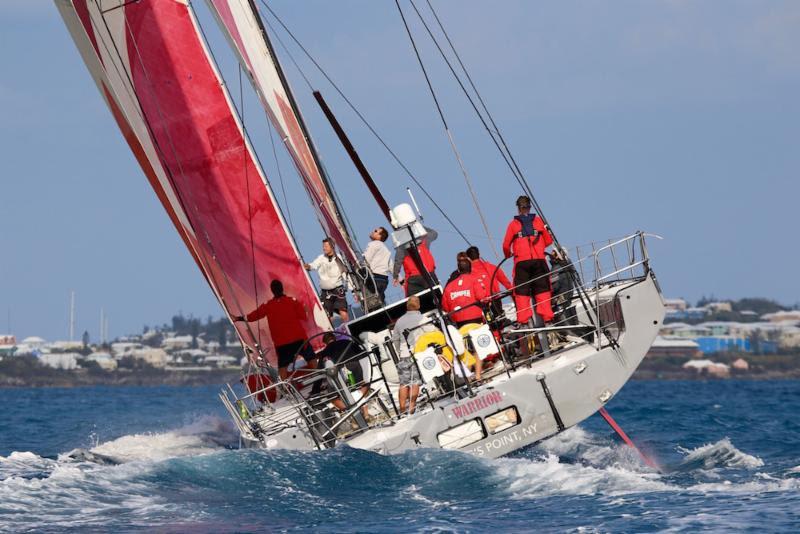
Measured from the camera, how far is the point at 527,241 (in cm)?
1424

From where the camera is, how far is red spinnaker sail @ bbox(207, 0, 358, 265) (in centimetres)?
1678

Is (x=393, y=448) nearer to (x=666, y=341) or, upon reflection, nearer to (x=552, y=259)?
(x=552, y=259)

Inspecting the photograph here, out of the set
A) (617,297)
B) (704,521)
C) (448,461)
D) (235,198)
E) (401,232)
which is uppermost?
(235,198)

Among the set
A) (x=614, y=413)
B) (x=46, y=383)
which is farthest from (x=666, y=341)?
(x=614, y=413)

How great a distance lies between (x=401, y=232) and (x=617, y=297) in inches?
95.8

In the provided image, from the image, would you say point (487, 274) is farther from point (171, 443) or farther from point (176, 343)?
point (176, 343)

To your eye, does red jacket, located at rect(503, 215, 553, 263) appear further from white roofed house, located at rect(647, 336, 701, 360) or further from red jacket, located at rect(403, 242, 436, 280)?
white roofed house, located at rect(647, 336, 701, 360)

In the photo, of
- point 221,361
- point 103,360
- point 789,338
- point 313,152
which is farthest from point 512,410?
point 789,338

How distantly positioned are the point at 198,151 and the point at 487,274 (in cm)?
403

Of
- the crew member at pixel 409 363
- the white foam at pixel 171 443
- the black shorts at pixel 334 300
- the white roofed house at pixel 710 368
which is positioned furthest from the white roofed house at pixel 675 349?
the crew member at pixel 409 363

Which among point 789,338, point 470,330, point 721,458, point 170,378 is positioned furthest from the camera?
point 789,338

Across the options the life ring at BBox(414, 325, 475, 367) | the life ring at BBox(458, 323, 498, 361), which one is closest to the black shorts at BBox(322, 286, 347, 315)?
the life ring at BBox(458, 323, 498, 361)

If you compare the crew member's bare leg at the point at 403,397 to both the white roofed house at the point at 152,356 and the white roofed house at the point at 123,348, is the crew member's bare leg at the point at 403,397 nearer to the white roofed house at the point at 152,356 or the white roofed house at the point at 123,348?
the white roofed house at the point at 152,356

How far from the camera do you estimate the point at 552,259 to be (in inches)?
602
